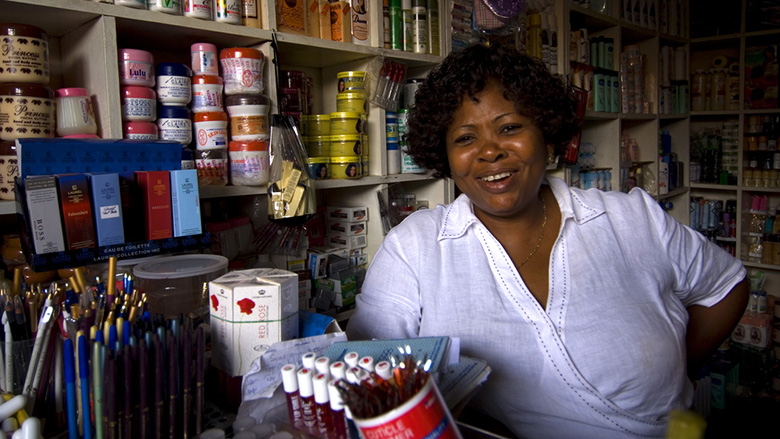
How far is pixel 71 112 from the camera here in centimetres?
121

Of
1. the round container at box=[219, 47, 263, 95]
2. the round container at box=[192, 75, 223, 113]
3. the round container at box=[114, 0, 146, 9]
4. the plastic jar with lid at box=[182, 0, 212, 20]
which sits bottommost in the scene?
the round container at box=[192, 75, 223, 113]

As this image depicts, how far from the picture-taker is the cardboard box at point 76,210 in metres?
0.98

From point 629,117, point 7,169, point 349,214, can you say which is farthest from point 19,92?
point 629,117

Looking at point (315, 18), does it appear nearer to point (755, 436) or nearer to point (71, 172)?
point (71, 172)

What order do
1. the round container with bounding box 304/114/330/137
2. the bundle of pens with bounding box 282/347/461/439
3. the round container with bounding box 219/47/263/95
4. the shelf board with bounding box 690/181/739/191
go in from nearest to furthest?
the bundle of pens with bounding box 282/347/461/439 → the round container with bounding box 219/47/263/95 → the round container with bounding box 304/114/330/137 → the shelf board with bounding box 690/181/739/191

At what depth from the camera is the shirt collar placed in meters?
1.33

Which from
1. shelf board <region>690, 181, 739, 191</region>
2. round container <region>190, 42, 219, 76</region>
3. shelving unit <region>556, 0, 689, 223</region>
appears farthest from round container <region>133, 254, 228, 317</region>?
shelf board <region>690, 181, 739, 191</region>

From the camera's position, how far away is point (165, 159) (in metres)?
1.17

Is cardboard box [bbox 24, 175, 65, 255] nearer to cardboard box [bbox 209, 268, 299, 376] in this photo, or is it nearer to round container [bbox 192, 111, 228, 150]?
cardboard box [bbox 209, 268, 299, 376]

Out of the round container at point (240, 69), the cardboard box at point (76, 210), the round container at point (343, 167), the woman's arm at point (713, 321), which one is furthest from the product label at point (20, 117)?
the woman's arm at point (713, 321)

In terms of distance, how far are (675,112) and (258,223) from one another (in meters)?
3.34

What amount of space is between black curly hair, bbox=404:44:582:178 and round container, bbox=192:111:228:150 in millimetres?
545

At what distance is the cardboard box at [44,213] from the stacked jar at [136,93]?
39 cm

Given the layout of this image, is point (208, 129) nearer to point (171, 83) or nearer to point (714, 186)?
point (171, 83)
